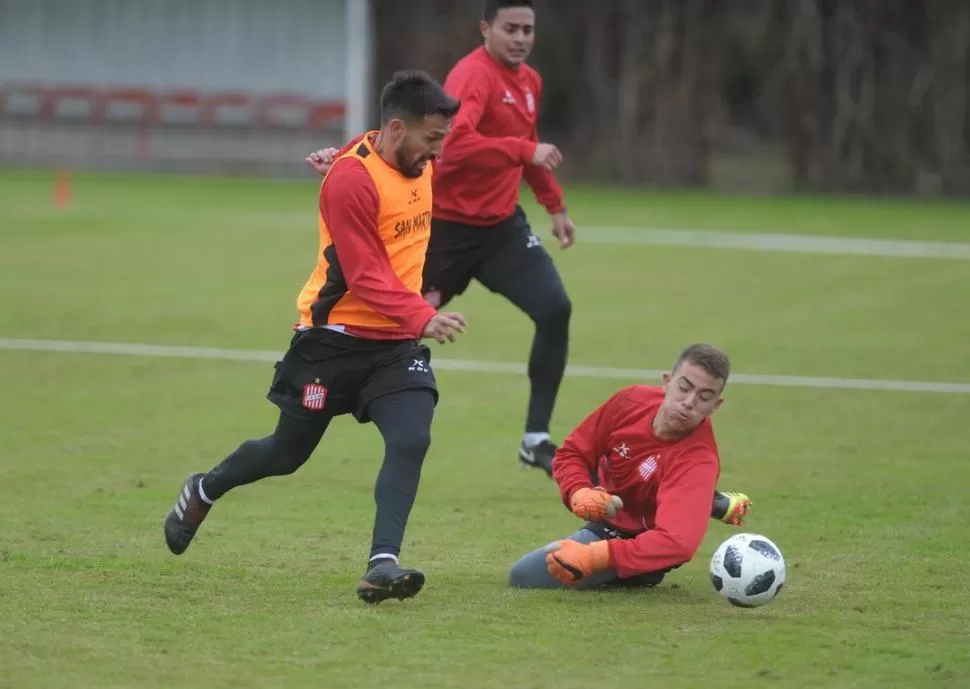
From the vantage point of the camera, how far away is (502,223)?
9617 mm

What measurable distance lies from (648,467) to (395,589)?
120 cm

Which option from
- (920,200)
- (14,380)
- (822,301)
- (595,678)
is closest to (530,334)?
(822,301)

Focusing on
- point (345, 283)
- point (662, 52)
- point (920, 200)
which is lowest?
point (920, 200)

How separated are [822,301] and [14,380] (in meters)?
8.39

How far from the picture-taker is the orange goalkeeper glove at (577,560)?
21.1 ft

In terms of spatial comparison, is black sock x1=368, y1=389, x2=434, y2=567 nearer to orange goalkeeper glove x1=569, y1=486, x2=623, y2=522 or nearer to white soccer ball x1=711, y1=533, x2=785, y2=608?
orange goalkeeper glove x1=569, y1=486, x2=623, y2=522

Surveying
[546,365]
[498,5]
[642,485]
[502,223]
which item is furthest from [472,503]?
[498,5]

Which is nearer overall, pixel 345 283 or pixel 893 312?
pixel 345 283

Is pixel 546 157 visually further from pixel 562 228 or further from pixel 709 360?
pixel 709 360

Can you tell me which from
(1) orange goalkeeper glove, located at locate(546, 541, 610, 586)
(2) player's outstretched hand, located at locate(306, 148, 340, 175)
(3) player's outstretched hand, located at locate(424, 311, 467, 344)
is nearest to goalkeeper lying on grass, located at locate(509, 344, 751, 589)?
(1) orange goalkeeper glove, located at locate(546, 541, 610, 586)

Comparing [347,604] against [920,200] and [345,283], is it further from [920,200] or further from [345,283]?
[920,200]

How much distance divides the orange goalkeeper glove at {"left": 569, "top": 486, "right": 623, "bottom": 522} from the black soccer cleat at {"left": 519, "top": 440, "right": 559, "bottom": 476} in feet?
9.08

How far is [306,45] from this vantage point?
112ft

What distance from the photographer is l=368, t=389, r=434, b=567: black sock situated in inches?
254
